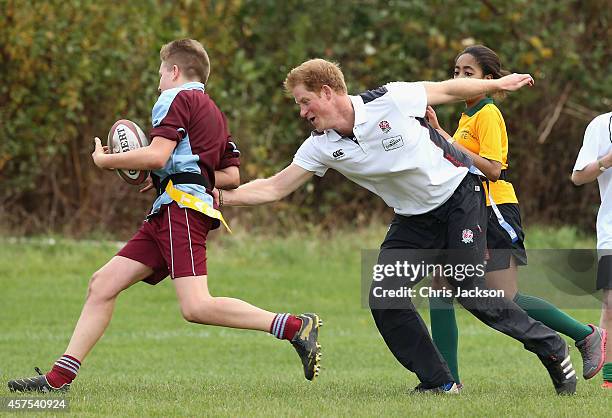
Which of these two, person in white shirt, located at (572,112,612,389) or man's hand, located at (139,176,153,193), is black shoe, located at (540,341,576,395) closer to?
person in white shirt, located at (572,112,612,389)

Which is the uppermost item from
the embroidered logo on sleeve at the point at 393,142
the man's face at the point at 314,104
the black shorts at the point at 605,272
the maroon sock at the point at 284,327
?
the man's face at the point at 314,104

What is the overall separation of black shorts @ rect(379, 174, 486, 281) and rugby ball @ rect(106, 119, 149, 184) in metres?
1.53

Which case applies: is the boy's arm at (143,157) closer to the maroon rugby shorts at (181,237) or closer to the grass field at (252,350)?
the maroon rugby shorts at (181,237)

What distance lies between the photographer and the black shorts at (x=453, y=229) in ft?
22.4

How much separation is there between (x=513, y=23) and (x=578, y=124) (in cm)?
199

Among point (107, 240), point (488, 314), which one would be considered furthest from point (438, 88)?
point (107, 240)

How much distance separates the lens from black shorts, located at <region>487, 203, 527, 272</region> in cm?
730

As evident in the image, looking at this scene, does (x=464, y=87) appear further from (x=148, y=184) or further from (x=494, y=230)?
(x=148, y=184)

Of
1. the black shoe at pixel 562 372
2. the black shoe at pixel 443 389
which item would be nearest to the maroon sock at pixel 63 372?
the black shoe at pixel 443 389

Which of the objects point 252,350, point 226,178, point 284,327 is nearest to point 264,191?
point 226,178

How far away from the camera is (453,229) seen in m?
6.86

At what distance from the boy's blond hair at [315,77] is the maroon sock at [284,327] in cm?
133

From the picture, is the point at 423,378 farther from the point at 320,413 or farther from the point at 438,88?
the point at 438,88

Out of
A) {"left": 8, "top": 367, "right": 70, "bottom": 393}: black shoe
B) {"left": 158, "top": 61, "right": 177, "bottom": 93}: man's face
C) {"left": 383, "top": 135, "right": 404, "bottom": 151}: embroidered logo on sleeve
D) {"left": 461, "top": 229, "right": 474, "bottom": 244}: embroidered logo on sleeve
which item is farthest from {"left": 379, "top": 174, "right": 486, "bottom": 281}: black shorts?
{"left": 8, "top": 367, "right": 70, "bottom": 393}: black shoe
